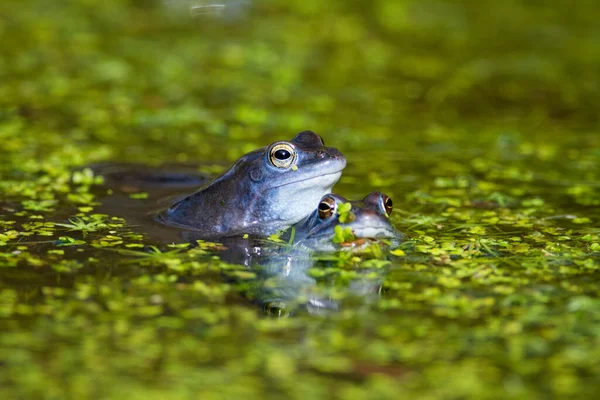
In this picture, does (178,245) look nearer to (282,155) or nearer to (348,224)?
(282,155)

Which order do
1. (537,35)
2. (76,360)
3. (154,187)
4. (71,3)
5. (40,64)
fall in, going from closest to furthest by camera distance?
(76,360)
(154,187)
(40,64)
(537,35)
(71,3)

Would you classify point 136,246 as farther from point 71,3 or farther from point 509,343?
point 71,3

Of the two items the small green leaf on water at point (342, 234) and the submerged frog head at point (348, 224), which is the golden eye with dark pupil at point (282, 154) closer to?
the submerged frog head at point (348, 224)

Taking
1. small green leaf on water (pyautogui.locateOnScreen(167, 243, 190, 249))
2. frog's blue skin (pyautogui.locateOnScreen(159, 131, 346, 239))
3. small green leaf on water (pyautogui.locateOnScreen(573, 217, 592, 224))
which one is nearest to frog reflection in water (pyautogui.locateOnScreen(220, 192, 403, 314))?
frog's blue skin (pyautogui.locateOnScreen(159, 131, 346, 239))

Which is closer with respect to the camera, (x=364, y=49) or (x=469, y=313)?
(x=469, y=313)

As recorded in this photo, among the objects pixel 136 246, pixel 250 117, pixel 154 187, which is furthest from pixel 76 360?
pixel 250 117

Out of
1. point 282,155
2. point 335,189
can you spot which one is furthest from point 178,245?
point 335,189
